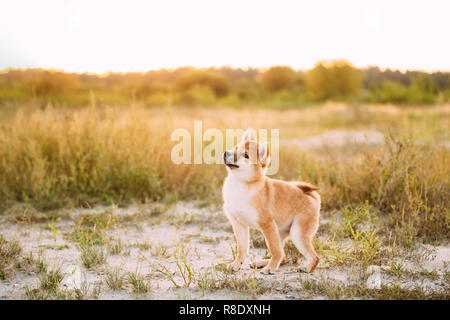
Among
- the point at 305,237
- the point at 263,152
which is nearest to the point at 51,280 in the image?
the point at 263,152

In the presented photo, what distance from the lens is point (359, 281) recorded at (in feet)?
11.4

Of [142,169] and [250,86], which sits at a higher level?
[250,86]

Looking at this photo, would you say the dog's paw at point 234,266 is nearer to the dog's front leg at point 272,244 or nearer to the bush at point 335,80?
the dog's front leg at point 272,244

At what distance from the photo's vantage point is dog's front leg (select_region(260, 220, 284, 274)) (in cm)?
353

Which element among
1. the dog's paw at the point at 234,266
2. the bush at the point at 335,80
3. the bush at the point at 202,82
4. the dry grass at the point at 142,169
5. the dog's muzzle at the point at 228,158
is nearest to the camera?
the dog's muzzle at the point at 228,158

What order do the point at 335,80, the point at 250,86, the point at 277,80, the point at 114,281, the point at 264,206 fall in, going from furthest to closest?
1. the point at 250,86
2. the point at 277,80
3. the point at 335,80
4. the point at 264,206
5. the point at 114,281

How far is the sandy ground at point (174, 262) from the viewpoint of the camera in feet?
10.9

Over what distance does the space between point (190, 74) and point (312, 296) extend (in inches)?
1420

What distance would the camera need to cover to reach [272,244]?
11.7 feet

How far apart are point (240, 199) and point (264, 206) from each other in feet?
0.79

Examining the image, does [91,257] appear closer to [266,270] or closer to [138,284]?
[138,284]

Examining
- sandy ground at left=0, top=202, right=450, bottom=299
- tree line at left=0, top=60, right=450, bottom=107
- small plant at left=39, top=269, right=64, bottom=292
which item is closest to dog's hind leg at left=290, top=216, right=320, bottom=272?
sandy ground at left=0, top=202, right=450, bottom=299

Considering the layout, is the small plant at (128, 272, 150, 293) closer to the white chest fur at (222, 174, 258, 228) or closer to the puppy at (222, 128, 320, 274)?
the puppy at (222, 128, 320, 274)

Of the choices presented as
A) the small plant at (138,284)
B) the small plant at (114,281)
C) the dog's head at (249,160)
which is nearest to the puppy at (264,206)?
the dog's head at (249,160)
